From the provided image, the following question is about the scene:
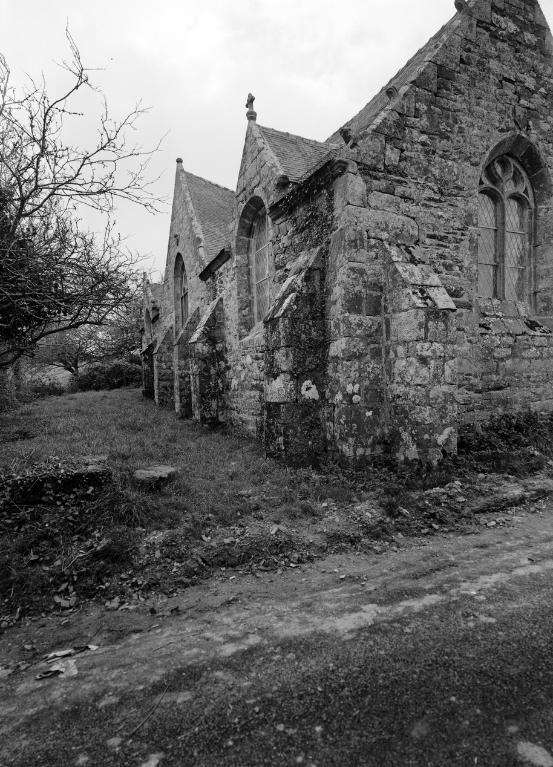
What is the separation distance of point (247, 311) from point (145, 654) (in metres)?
8.40

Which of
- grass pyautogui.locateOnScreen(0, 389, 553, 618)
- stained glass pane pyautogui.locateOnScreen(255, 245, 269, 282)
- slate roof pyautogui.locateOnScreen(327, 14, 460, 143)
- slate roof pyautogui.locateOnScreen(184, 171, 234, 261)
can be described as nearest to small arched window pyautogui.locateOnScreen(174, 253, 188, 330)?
slate roof pyautogui.locateOnScreen(184, 171, 234, 261)

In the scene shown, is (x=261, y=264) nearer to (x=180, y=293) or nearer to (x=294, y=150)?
(x=294, y=150)

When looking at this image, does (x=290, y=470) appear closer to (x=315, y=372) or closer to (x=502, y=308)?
(x=315, y=372)

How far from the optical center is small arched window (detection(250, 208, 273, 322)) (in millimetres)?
9711

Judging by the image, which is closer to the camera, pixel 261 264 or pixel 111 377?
pixel 261 264

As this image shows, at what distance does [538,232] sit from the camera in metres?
8.38

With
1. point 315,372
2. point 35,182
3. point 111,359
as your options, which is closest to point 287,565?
point 315,372

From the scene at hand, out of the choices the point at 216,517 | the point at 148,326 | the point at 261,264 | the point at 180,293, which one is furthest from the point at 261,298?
the point at 148,326

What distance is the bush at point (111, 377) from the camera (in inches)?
1110

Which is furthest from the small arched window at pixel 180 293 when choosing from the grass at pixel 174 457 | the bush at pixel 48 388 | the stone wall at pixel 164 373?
the bush at pixel 48 388

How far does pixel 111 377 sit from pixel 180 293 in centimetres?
1364

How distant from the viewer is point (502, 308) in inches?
312

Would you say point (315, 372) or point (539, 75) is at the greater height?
point (539, 75)

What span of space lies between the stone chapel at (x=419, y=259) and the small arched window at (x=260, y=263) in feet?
0.74
